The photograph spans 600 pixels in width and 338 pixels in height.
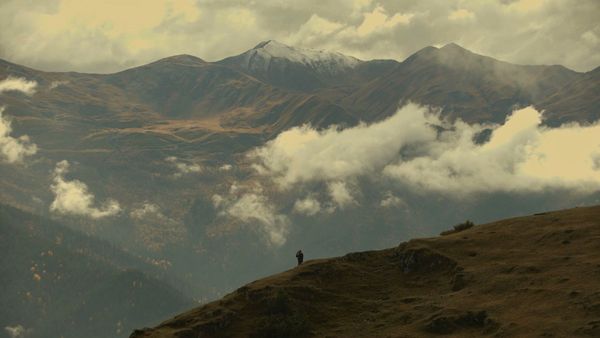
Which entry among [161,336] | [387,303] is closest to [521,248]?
[387,303]

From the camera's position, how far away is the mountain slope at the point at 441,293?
67.3 m

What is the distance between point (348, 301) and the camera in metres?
83.7

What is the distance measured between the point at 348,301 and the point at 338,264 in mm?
10677

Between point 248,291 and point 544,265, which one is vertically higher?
point 248,291

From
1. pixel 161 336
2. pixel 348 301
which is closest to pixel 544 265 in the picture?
pixel 348 301

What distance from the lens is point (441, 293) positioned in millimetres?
82312

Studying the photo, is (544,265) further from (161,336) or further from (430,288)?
(161,336)

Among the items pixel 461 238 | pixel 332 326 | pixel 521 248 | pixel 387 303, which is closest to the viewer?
pixel 332 326

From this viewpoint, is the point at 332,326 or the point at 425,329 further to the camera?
the point at 332,326

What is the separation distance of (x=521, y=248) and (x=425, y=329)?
2492cm

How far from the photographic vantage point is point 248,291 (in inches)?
3378

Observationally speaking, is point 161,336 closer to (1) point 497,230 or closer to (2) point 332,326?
(2) point 332,326

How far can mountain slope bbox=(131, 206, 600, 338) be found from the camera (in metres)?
67.3

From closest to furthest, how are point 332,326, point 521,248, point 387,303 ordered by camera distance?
point 332,326, point 387,303, point 521,248
